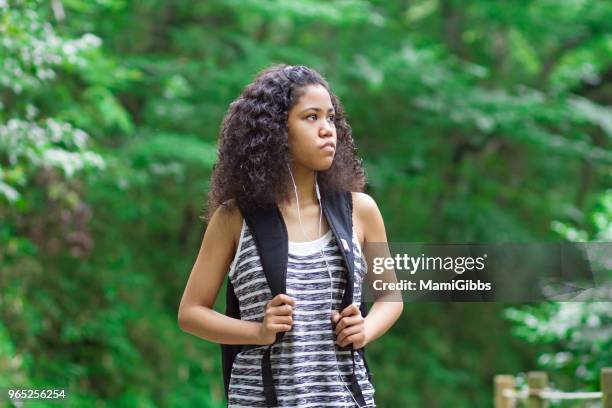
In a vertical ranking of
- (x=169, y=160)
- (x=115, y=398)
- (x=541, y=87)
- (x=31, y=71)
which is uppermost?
(x=541, y=87)

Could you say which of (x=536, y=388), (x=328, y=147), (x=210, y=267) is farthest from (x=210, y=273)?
(x=536, y=388)

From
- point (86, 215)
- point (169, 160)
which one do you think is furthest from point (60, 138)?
point (169, 160)

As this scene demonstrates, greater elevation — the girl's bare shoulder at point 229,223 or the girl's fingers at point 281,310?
the girl's bare shoulder at point 229,223

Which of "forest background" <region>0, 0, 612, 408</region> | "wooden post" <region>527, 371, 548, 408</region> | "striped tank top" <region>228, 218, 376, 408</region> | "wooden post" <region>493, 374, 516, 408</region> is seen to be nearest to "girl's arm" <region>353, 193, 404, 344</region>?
"striped tank top" <region>228, 218, 376, 408</region>

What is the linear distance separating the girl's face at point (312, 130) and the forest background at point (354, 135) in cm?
419

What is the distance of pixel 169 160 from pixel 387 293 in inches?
274

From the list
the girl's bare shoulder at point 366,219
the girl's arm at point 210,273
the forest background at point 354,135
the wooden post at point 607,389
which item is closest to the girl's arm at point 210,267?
the girl's arm at point 210,273

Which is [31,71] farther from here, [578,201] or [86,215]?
[578,201]

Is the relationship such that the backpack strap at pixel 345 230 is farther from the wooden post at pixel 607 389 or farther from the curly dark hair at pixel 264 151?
the wooden post at pixel 607 389

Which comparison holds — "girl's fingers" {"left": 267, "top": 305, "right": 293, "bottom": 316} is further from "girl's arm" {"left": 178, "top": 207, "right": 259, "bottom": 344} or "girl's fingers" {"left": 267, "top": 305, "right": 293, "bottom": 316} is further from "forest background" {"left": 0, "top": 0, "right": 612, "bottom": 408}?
"forest background" {"left": 0, "top": 0, "right": 612, "bottom": 408}

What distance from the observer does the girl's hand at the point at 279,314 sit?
1886 mm

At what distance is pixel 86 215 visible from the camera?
813 centimetres

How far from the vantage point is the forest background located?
807 cm

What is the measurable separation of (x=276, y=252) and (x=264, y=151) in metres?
0.25
